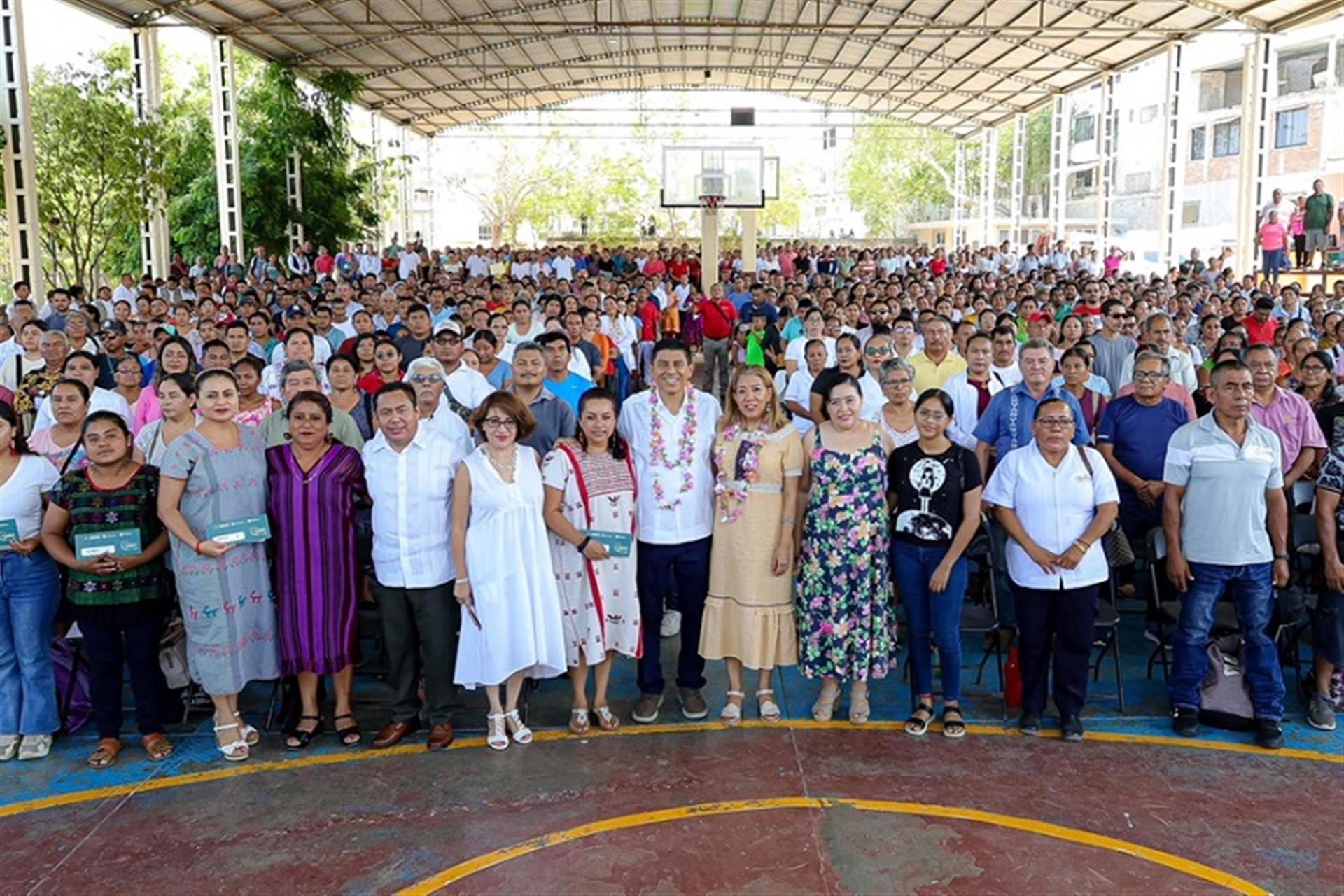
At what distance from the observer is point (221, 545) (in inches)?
170

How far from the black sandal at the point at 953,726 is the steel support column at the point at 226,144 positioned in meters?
17.4

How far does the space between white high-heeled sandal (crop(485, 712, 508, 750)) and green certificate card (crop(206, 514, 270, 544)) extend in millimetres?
1184

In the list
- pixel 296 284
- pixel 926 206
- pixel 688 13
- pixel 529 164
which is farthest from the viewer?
pixel 926 206

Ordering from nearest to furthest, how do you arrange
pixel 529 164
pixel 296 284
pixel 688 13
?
pixel 296 284
pixel 688 13
pixel 529 164

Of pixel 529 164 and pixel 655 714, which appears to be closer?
pixel 655 714

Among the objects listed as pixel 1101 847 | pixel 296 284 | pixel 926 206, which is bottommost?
pixel 1101 847

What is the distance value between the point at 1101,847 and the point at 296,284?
13.0 m

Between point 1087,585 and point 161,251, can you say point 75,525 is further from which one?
point 161,251

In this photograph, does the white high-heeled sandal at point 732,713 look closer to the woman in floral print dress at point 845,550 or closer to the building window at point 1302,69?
the woman in floral print dress at point 845,550

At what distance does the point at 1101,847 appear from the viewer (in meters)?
3.80

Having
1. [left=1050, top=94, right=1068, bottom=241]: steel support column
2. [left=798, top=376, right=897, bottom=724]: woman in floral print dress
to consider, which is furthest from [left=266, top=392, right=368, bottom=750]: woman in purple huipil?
[left=1050, top=94, right=1068, bottom=241]: steel support column

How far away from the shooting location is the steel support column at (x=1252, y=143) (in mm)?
Answer: 17750

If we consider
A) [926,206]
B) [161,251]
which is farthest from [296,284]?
[926,206]

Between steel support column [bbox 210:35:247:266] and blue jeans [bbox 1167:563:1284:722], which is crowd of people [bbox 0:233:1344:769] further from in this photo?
steel support column [bbox 210:35:247:266]
